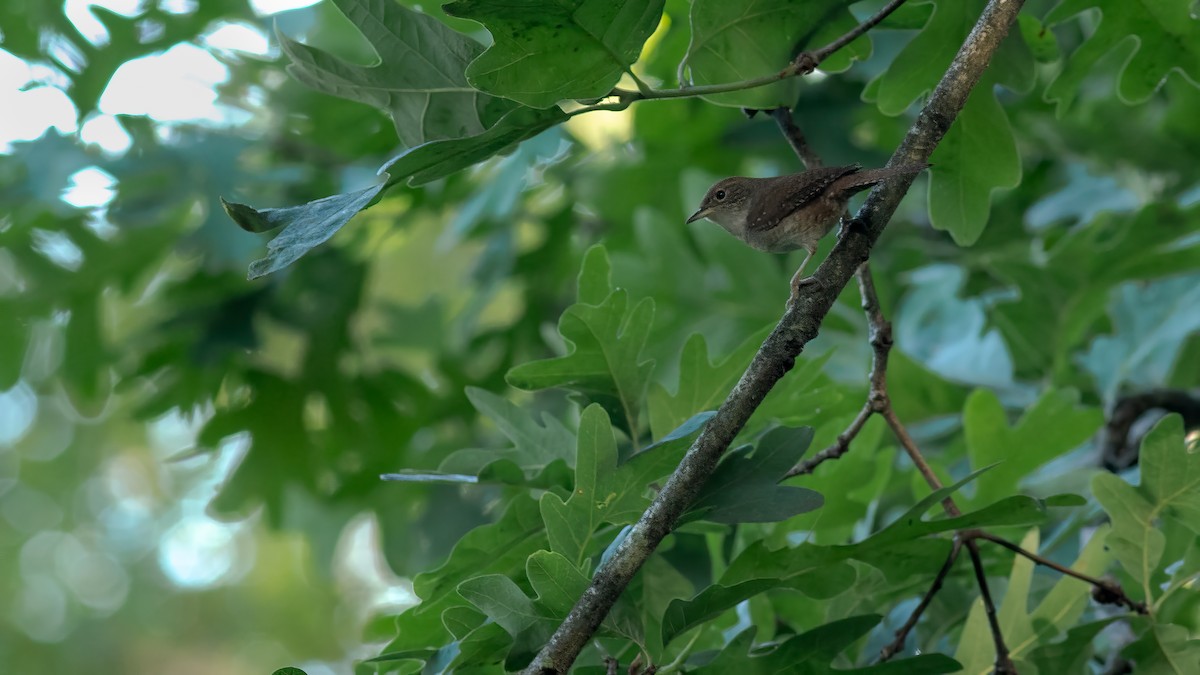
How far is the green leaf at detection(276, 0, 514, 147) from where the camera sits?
149 cm

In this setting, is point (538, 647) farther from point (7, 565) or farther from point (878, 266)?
point (7, 565)

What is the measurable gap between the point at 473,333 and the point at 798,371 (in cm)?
267

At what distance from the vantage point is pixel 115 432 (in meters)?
8.65

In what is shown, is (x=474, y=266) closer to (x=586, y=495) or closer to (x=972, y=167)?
(x=972, y=167)

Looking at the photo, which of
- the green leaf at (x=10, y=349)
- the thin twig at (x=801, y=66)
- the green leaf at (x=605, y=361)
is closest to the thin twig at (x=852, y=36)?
the thin twig at (x=801, y=66)

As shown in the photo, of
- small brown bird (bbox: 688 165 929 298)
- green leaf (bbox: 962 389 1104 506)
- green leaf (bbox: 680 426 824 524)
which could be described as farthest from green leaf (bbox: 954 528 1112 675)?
small brown bird (bbox: 688 165 929 298)

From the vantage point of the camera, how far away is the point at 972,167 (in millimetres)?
1816

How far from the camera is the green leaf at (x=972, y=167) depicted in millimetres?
1800

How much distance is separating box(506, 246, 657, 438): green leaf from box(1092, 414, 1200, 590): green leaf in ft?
2.40

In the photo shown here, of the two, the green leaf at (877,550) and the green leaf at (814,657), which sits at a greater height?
the green leaf at (877,550)

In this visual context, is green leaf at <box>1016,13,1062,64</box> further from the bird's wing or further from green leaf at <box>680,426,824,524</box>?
green leaf at <box>680,426,824,524</box>

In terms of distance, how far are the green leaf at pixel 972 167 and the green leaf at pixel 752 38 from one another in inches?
12.1

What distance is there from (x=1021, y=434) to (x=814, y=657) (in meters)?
0.82

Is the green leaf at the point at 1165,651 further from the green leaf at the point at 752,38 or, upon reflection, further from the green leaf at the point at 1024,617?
the green leaf at the point at 752,38
